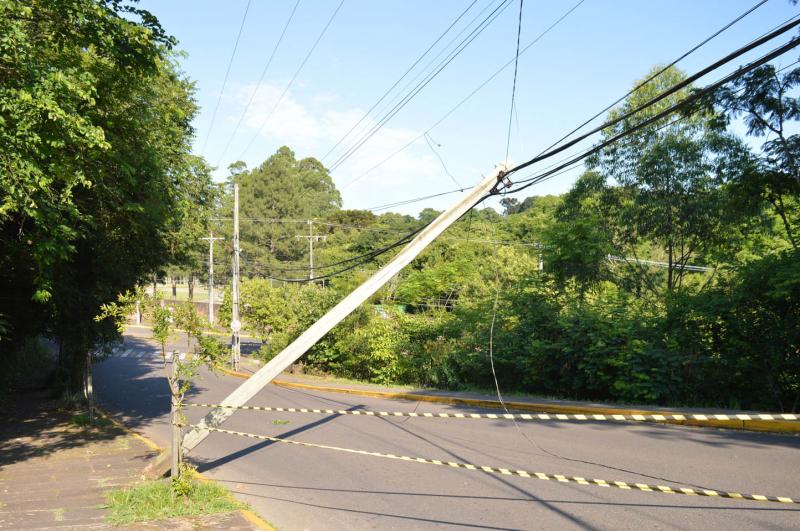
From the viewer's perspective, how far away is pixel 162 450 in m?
8.49

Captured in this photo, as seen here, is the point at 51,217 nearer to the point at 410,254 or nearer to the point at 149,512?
the point at 149,512

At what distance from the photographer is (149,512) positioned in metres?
6.21

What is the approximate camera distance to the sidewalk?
6.08 metres

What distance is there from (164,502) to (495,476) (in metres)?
3.78

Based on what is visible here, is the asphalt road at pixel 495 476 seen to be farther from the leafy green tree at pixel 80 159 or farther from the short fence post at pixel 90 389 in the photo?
the leafy green tree at pixel 80 159

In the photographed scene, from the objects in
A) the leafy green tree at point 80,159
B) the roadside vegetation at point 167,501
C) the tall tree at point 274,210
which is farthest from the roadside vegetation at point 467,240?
the tall tree at point 274,210

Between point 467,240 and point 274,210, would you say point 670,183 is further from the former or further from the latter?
point 274,210

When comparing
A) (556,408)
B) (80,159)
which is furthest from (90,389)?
(556,408)

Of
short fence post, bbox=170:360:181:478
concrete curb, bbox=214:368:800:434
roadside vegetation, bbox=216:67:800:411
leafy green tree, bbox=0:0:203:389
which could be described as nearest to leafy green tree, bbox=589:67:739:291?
roadside vegetation, bbox=216:67:800:411

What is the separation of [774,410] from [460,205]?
830 centimetres

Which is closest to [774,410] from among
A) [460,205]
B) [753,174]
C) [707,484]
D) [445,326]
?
[753,174]

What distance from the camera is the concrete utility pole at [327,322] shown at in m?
7.36

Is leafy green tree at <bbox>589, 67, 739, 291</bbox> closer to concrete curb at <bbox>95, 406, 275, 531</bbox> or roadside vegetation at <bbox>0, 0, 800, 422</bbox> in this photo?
roadside vegetation at <bbox>0, 0, 800, 422</bbox>

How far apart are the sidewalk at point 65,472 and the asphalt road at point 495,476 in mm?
818
